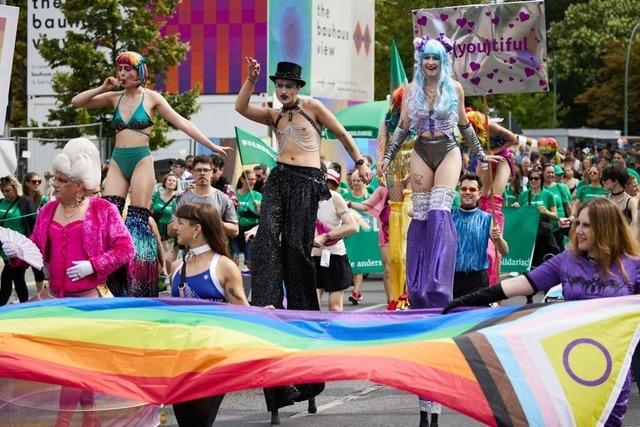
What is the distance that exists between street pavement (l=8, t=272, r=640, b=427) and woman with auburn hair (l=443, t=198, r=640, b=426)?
1.94 meters

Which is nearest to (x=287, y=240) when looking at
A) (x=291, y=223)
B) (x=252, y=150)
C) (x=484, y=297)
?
(x=291, y=223)

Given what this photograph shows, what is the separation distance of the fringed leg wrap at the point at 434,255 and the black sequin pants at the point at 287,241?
707 mm

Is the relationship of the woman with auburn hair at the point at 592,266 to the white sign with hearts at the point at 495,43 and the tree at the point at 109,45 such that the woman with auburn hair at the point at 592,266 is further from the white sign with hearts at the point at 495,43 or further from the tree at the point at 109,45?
the tree at the point at 109,45

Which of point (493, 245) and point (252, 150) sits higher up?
point (252, 150)

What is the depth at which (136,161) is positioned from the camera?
9.91m

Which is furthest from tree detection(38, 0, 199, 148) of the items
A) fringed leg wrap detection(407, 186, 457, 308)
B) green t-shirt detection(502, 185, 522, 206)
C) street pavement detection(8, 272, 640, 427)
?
fringed leg wrap detection(407, 186, 457, 308)

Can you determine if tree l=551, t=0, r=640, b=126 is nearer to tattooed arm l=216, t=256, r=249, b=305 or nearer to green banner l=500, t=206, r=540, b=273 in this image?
green banner l=500, t=206, r=540, b=273

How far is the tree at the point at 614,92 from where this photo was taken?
86375mm

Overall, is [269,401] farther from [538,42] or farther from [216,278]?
[538,42]

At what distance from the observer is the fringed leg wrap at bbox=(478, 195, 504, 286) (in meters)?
11.7

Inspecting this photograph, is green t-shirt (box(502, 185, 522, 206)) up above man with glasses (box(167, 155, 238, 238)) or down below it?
below

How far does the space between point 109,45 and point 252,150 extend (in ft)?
42.0

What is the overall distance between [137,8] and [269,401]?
22.6m

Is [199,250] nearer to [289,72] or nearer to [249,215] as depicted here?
[289,72]
